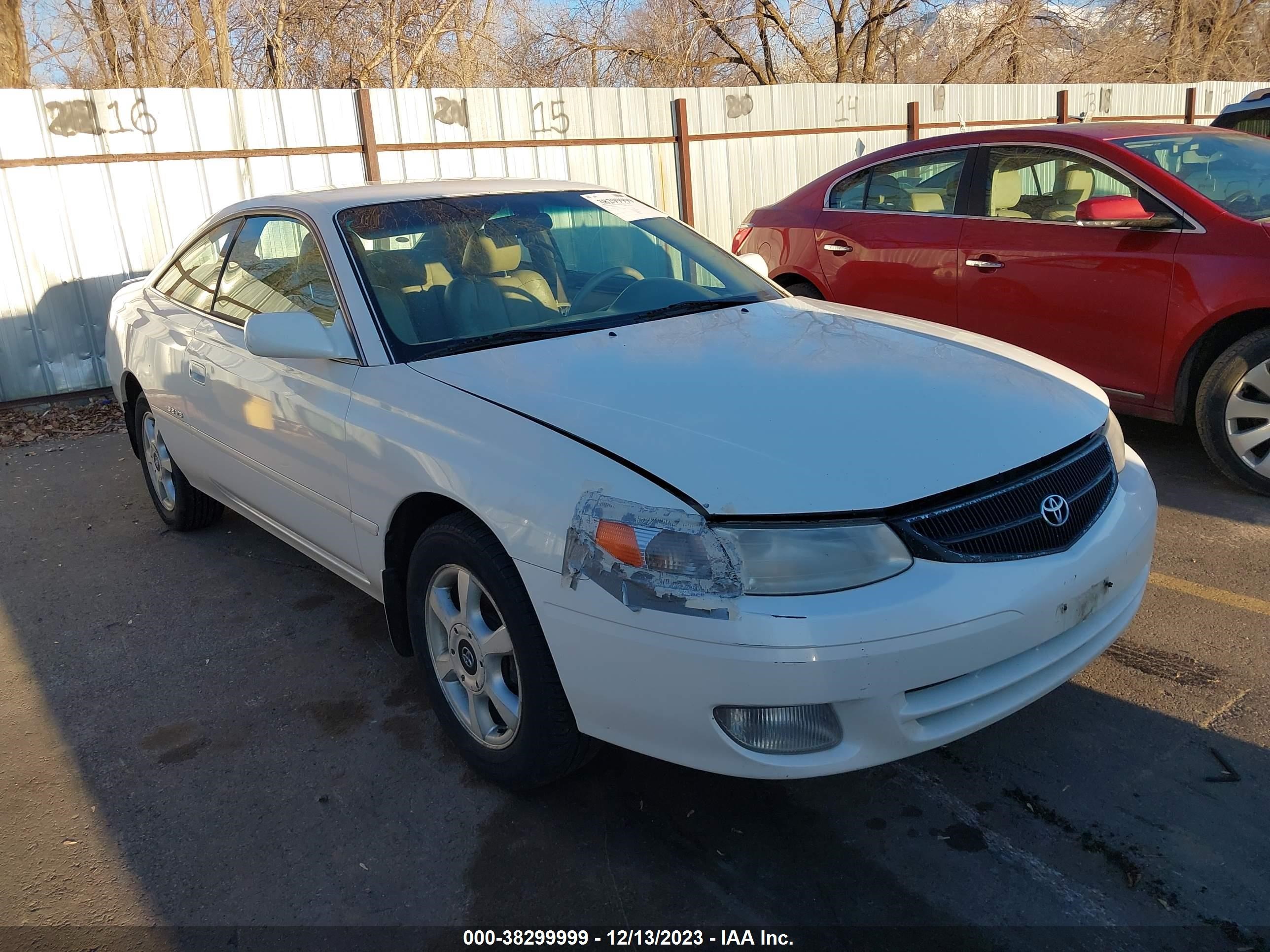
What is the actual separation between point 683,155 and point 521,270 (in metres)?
7.72

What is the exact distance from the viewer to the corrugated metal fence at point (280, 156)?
753 cm

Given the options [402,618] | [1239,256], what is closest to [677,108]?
[1239,256]

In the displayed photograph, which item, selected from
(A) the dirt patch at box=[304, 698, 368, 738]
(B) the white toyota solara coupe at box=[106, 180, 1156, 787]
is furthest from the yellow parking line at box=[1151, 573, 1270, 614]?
(A) the dirt patch at box=[304, 698, 368, 738]

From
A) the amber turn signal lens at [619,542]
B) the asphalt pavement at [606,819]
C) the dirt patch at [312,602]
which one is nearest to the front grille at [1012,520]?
the amber turn signal lens at [619,542]

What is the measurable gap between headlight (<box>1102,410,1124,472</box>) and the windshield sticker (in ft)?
6.62

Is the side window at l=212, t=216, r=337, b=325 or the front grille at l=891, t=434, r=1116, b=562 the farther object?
the side window at l=212, t=216, r=337, b=325

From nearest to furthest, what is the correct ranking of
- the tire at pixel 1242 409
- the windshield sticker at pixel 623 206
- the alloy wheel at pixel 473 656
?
1. the alloy wheel at pixel 473 656
2. the windshield sticker at pixel 623 206
3. the tire at pixel 1242 409

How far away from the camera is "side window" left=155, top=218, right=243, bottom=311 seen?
170 inches

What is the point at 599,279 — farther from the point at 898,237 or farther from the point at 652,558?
the point at 898,237

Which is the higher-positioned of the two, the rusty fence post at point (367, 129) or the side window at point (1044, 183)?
the rusty fence post at point (367, 129)

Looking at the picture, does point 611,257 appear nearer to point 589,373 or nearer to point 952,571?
point 589,373

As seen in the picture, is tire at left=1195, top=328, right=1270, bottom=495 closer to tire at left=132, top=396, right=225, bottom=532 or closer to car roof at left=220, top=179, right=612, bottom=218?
car roof at left=220, top=179, right=612, bottom=218

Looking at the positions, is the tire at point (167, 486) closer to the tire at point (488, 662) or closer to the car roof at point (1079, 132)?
the tire at point (488, 662)

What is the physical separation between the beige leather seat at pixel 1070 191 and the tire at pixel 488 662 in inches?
154
